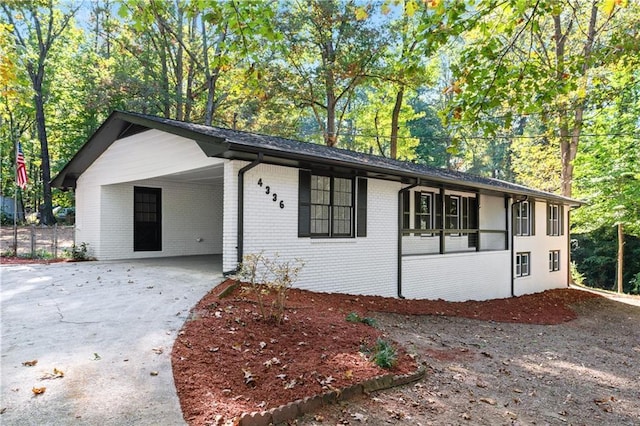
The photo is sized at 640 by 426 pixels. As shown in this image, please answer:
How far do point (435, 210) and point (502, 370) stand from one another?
7.52 metres

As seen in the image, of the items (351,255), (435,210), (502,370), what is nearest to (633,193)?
(435,210)

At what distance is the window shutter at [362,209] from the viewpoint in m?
9.66

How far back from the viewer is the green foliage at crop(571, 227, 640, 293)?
1045 inches

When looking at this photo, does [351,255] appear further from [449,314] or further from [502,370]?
[502,370]

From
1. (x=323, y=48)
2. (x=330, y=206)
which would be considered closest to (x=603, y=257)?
(x=323, y=48)

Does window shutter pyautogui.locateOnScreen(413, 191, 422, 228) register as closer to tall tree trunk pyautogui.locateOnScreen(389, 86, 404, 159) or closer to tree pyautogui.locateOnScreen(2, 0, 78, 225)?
tall tree trunk pyautogui.locateOnScreen(389, 86, 404, 159)

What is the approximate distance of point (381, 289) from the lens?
1020 centimetres

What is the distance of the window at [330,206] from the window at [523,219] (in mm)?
8374

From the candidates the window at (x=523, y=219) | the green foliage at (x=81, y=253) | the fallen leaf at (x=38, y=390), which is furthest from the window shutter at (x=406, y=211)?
the fallen leaf at (x=38, y=390)

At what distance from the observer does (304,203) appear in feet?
28.4

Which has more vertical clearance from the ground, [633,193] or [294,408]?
[633,193]

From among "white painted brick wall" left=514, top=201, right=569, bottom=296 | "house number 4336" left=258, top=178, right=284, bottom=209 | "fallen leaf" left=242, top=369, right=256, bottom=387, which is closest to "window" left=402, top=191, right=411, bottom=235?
"house number 4336" left=258, top=178, right=284, bottom=209

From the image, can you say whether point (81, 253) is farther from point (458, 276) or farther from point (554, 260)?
point (554, 260)

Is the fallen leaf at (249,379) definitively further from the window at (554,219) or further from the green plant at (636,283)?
the green plant at (636,283)
